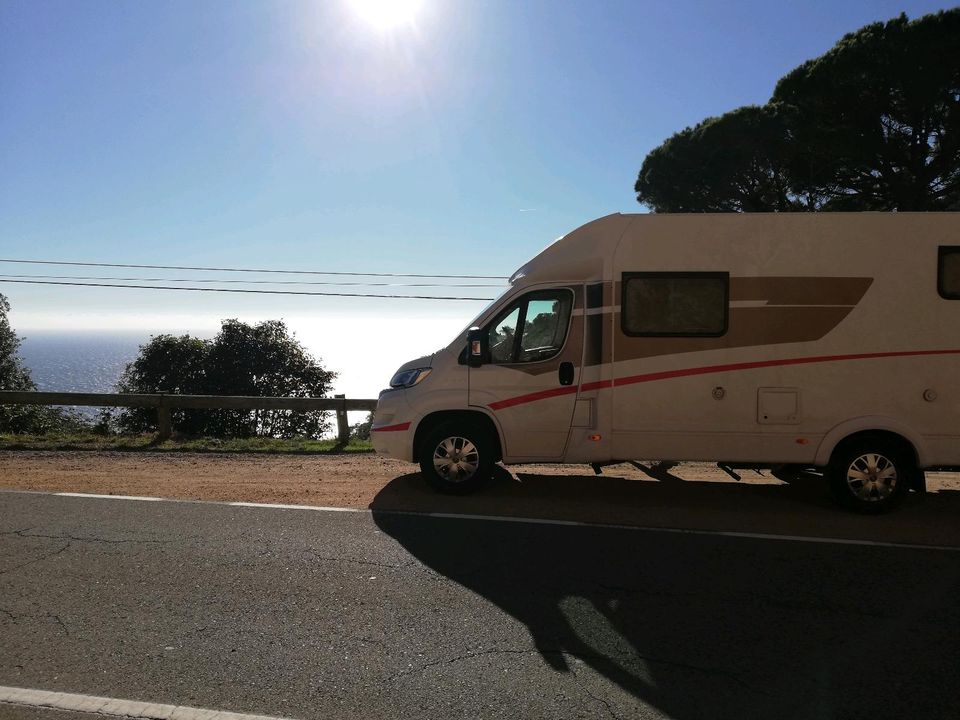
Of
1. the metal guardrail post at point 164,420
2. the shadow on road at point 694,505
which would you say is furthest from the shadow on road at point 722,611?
the metal guardrail post at point 164,420

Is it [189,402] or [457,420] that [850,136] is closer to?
[457,420]

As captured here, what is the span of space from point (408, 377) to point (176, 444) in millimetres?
6372

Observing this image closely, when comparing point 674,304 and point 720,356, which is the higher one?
point 674,304

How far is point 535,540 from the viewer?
5805 millimetres

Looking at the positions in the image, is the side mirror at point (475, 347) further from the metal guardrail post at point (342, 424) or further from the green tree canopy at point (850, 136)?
the green tree canopy at point (850, 136)

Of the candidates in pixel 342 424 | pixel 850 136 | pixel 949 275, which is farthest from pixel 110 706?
pixel 850 136

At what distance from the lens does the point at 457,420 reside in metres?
7.46

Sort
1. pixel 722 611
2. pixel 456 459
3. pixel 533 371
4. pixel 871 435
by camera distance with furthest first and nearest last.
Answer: pixel 456 459 < pixel 533 371 < pixel 871 435 < pixel 722 611

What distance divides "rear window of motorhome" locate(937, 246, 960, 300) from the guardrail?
845 cm

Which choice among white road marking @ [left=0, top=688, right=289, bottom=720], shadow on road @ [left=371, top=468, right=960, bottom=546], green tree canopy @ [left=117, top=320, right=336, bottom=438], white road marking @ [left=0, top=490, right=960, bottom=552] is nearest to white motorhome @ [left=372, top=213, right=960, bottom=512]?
shadow on road @ [left=371, top=468, right=960, bottom=546]

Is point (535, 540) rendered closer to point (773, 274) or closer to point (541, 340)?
point (541, 340)

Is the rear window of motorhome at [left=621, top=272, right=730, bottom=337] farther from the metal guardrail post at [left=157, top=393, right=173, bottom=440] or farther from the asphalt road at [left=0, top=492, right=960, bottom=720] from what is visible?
the metal guardrail post at [left=157, top=393, right=173, bottom=440]

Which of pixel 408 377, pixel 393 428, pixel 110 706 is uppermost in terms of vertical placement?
pixel 408 377

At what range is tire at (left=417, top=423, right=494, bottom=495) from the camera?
7.42m
